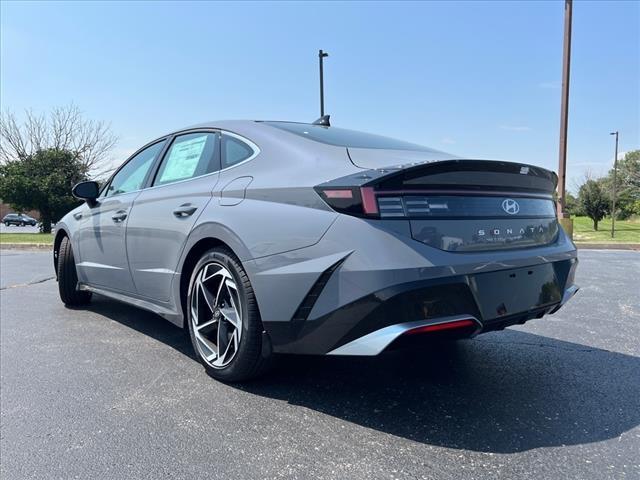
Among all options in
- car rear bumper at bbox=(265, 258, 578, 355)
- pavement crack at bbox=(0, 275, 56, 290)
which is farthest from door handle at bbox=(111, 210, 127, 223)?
pavement crack at bbox=(0, 275, 56, 290)

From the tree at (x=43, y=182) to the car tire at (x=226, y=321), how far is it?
89.8 ft

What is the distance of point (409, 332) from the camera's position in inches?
81.4

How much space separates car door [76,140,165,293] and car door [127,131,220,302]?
0.56 ft

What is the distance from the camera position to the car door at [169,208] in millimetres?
3070

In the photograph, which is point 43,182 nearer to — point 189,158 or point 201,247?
point 189,158

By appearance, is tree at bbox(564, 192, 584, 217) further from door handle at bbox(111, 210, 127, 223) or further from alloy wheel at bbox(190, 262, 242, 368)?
alloy wheel at bbox(190, 262, 242, 368)

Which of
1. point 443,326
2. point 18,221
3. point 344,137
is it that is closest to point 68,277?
point 344,137

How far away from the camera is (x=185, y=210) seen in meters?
3.07

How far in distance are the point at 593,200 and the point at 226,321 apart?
1601 inches

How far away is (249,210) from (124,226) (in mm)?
1597

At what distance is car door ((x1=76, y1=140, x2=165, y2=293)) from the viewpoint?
3.81 m

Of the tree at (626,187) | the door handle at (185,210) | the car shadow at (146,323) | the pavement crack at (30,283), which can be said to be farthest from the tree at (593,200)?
the door handle at (185,210)

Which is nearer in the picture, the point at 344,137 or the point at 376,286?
the point at 376,286

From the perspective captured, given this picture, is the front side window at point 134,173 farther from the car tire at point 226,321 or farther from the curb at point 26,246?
the curb at point 26,246
